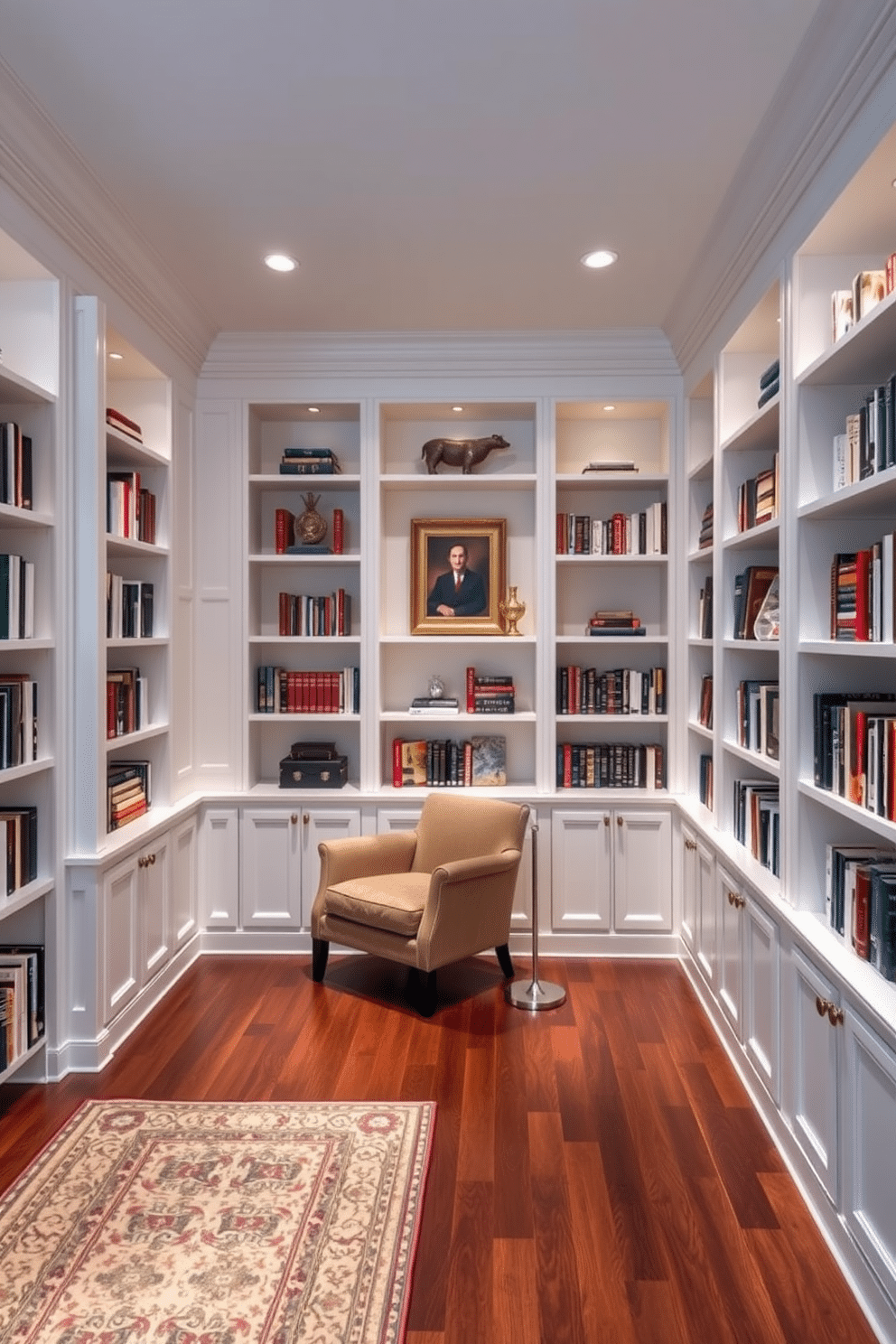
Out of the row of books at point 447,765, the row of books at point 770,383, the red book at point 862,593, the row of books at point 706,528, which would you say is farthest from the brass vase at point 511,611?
the red book at point 862,593

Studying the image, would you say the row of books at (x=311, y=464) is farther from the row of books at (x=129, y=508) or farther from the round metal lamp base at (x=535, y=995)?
the round metal lamp base at (x=535, y=995)

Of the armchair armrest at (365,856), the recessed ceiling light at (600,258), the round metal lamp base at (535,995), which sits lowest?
the round metal lamp base at (535,995)

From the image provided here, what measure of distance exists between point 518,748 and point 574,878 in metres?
0.75

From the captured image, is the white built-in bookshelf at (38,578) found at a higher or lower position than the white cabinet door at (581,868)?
higher

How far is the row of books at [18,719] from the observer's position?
2680 millimetres

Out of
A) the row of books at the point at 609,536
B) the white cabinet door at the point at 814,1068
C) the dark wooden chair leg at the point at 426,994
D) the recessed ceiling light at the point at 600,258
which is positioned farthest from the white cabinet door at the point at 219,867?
the recessed ceiling light at the point at 600,258

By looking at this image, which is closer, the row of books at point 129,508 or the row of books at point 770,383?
the row of books at point 770,383

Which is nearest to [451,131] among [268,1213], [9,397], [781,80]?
[781,80]

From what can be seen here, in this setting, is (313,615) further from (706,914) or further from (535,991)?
(706,914)

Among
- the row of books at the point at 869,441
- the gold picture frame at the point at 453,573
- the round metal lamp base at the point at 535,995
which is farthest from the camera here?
the gold picture frame at the point at 453,573

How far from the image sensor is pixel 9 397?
2.84 metres

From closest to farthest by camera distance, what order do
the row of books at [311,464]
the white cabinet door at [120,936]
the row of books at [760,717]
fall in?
the row of books at [760,717], the white cabinet door at [120,936], the row of books at [311,464]

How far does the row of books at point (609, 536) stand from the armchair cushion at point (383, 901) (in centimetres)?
179

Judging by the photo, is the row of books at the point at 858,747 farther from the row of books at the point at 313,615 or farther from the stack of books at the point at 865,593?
the row of books at the point at 313,615
